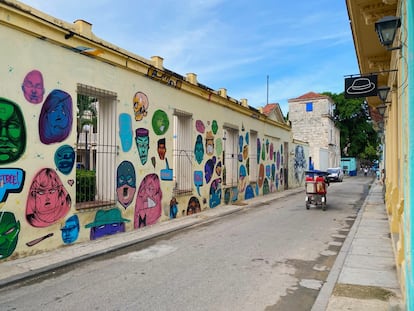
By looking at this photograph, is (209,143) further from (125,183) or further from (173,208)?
(125,183)

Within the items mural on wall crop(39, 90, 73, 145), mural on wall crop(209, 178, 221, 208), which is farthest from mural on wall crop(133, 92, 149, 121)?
mural on wall crop(209, 178, 221, 208)

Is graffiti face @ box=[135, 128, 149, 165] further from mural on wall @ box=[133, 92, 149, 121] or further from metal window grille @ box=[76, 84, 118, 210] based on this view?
metal window grille @ box=[76, 84, 118, 210]

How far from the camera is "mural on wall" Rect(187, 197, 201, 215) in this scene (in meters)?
12.1

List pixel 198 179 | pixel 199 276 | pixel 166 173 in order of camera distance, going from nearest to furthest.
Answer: pixel 199 276 < pixel 166 173 < pixel 198 179

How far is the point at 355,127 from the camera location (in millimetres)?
50562

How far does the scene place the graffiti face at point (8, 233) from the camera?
6115 mm

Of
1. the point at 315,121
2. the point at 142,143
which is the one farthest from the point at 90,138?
the point at 315,121

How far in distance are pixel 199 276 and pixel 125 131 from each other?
4.84 metres

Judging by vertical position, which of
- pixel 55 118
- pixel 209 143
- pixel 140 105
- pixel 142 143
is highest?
pixel 140 105

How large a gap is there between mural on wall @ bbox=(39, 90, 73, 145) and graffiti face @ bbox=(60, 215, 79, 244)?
176 cm

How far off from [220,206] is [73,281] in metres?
9.29

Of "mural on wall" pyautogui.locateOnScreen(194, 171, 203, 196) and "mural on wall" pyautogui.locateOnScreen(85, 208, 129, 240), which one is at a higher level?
"mural on wall" pyautogui.locateOnScreen(194, 171, 203, 196)

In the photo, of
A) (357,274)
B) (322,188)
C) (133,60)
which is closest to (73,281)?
(357,274)

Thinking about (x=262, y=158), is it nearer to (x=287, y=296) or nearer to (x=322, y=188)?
(x=322, y=188)
